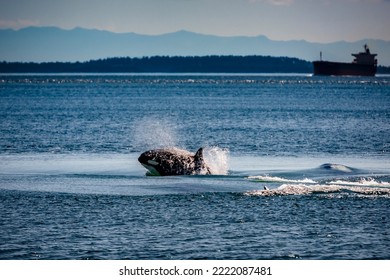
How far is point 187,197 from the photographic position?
3095 cm

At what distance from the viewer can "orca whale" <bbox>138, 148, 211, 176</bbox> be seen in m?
35.4

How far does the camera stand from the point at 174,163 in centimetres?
3544

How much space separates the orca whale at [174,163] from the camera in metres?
35.4

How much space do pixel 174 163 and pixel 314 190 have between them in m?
6.47

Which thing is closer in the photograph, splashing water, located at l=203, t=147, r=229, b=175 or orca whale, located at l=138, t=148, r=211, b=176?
orca whale, located at l=138, t=148, r=211, b=176

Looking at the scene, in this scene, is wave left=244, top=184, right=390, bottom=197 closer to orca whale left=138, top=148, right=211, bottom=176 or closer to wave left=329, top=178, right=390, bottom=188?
wave left=329, top=178, right=390, bottom=188

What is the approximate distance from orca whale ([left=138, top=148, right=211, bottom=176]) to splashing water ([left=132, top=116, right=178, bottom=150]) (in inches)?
599

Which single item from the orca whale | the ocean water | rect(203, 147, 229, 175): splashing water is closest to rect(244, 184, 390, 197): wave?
the ocean water

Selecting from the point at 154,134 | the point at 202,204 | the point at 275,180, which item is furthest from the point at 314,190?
the point at 154,134

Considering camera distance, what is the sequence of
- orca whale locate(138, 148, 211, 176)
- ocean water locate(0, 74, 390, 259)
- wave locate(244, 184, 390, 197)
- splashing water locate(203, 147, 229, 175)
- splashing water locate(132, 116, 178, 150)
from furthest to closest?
splashing water locate(132, 116, 178, 150) < splashing water locate(203, 147, 229, 175) < orca whale locate(138, 148, 211, 176) < wave locate(244, 184, 390, 197) < ocean water locate(0, 74, 390, 259)

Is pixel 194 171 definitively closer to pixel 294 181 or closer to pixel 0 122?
pixel 294 181

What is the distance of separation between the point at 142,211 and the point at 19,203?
14.9 feet

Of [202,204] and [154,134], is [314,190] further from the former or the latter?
[154,134]
